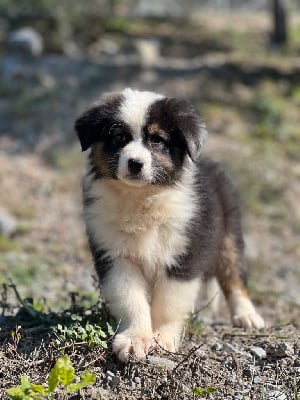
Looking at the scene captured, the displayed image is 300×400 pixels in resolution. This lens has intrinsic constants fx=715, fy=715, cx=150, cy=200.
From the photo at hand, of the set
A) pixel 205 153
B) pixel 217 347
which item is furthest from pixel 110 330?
pixel 205 153

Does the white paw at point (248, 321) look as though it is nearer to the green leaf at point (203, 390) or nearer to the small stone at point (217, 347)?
the small stone at point (217, 347)

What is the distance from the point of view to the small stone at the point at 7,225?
927 centimetres

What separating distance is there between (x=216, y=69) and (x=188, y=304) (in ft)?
31.8

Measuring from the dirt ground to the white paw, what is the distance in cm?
8

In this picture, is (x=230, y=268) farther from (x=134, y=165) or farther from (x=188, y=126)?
(x=134, y=165)

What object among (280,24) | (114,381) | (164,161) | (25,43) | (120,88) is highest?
(280,24)

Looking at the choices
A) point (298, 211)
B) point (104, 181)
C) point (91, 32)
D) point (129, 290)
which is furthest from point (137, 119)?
point (91, 32)

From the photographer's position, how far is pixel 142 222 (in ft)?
15.8

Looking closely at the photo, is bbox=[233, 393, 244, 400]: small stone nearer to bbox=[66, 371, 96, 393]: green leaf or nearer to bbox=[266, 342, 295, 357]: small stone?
bbox=[266, 342, 295, 357]: small stone

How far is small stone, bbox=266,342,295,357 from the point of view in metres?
4.42

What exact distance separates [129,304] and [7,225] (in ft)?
16.8

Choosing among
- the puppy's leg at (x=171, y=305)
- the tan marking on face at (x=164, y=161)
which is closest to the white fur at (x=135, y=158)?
the tan marking on face at (x=164, y=161)

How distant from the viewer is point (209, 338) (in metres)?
5.06

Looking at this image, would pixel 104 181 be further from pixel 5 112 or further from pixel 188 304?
pixel 5 112
